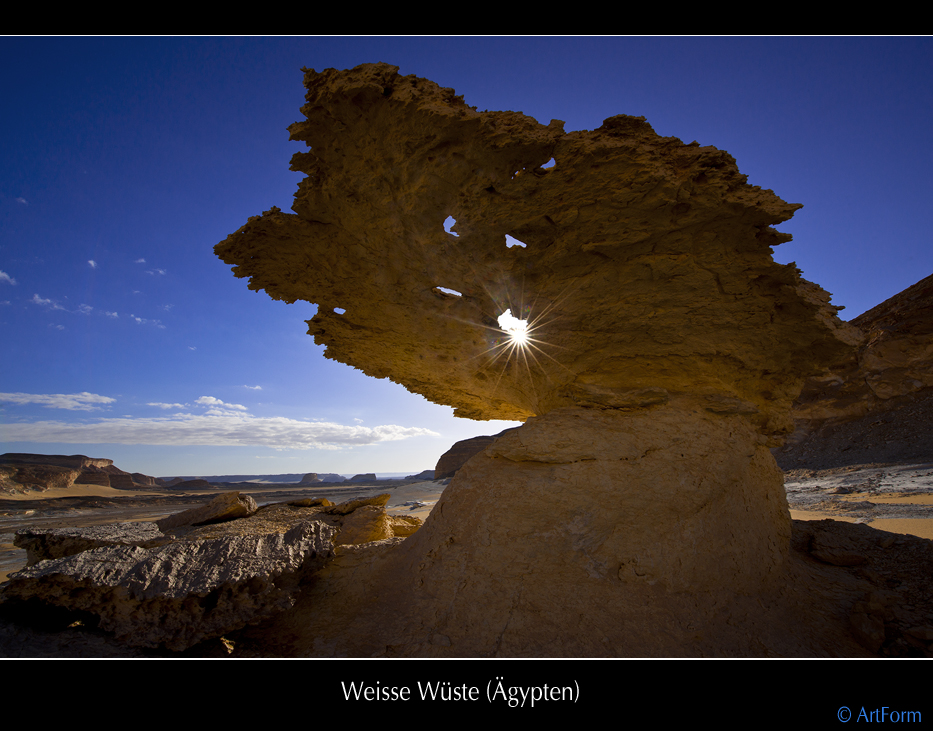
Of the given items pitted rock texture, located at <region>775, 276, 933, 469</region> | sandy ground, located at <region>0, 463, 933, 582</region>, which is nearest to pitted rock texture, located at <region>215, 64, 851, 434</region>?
sandy ground, located at <region>0, 463, 933, 582</region>

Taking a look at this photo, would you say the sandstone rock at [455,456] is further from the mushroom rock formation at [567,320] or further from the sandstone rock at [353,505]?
the mushroom rock formation at [567,320]

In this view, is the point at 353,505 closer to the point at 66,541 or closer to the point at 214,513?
the point at 214,513

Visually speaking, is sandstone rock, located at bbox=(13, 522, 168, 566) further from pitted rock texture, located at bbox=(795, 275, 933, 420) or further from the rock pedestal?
pitted rock texture, located at bbox=(795, 275, 933, 420)

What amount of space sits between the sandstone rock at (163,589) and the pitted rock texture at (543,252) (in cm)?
260

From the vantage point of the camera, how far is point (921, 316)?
11070 mm

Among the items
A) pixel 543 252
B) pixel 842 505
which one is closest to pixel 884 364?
pixel 842 505

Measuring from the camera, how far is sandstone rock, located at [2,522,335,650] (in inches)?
108

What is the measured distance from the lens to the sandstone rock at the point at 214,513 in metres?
5.30

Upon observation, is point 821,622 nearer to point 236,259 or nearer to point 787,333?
point 787,333

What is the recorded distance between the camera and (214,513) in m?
5.48

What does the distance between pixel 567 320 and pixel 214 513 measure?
227 inches

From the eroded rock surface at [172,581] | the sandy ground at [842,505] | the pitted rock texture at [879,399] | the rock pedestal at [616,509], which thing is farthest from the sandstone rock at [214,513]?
the pitted rock texture at [879,399]
